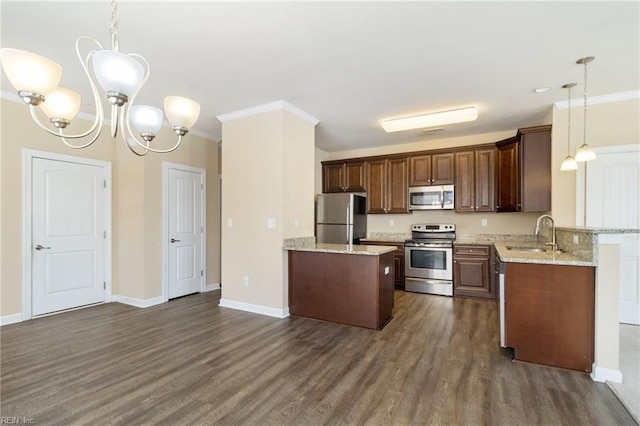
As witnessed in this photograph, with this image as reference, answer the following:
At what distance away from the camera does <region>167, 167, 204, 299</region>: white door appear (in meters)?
4.73

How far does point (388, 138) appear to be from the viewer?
5.54 meters

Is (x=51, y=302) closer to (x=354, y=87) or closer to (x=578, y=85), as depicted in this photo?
(x=354, y=87)

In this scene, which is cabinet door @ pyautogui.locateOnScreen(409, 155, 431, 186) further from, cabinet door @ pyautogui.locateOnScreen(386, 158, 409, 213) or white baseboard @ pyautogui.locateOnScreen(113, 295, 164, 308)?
white baseboard @ pyautogui.locateOnScreen(113, 295, 164, 308)

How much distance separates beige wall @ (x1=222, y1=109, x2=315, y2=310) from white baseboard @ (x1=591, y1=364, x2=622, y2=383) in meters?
2.97

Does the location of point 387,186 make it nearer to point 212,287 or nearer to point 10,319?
point 212,287

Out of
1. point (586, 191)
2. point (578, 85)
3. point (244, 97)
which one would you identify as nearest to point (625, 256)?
point (586, 191)

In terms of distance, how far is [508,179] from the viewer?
179 inches

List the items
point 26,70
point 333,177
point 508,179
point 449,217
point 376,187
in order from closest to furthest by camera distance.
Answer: point 26,70
point 508,179
point 449,217
point 376,187
point 333,177

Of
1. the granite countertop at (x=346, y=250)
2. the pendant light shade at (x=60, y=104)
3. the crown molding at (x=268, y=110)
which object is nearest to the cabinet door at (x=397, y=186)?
the crown molding at (x=268, y=110)

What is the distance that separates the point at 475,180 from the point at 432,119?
1481 mm

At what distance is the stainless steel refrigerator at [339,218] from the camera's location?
17.5ft

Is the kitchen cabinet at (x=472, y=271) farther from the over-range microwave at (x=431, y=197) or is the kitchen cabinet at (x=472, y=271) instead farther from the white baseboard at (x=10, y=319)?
the white baseboard at (x=10, y=319)

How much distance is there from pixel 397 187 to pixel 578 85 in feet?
9.33

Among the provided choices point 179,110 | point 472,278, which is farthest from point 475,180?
point 179,110
